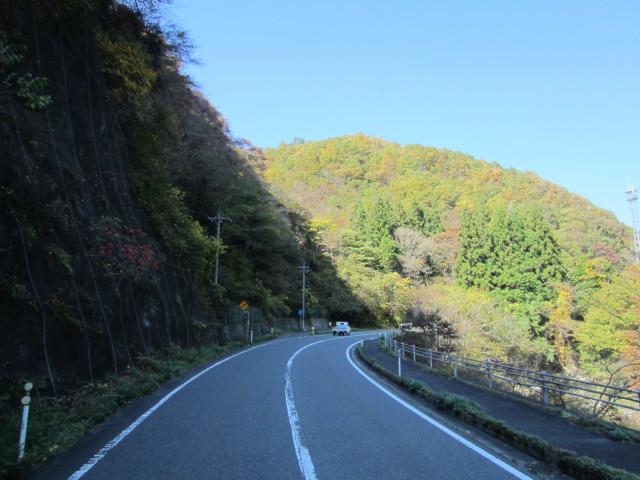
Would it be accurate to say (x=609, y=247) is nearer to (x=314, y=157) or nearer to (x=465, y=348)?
(x=465, y=348)

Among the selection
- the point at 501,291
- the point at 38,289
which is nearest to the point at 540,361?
the point at 501,291

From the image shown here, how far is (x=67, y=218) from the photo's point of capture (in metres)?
11.2

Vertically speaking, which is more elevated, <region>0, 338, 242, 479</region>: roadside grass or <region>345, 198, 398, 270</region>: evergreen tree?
<region>345, 198, 398, 270</region>: evergreen tree

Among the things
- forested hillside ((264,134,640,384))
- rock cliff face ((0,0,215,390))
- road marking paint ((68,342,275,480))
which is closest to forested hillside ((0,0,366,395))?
rock cliff face ((0,0,215,390))

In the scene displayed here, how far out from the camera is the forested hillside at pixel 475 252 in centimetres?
3506

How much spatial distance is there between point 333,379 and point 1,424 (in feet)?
29.4

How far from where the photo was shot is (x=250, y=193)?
44.1 m

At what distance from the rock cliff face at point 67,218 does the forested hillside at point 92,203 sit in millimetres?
40

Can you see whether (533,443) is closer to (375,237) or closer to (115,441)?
(115,441)

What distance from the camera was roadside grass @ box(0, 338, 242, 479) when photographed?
17.5 feet

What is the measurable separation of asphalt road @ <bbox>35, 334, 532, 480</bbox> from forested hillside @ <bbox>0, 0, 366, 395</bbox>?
7.55 ft

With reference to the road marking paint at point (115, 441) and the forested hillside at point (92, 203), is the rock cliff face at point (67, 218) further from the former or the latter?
the road marking paint at point (115, 441)

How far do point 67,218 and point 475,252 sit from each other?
53392 millimetres

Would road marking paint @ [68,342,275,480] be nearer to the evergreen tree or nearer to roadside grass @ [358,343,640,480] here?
roadside grass @ [358,343,640,480]
